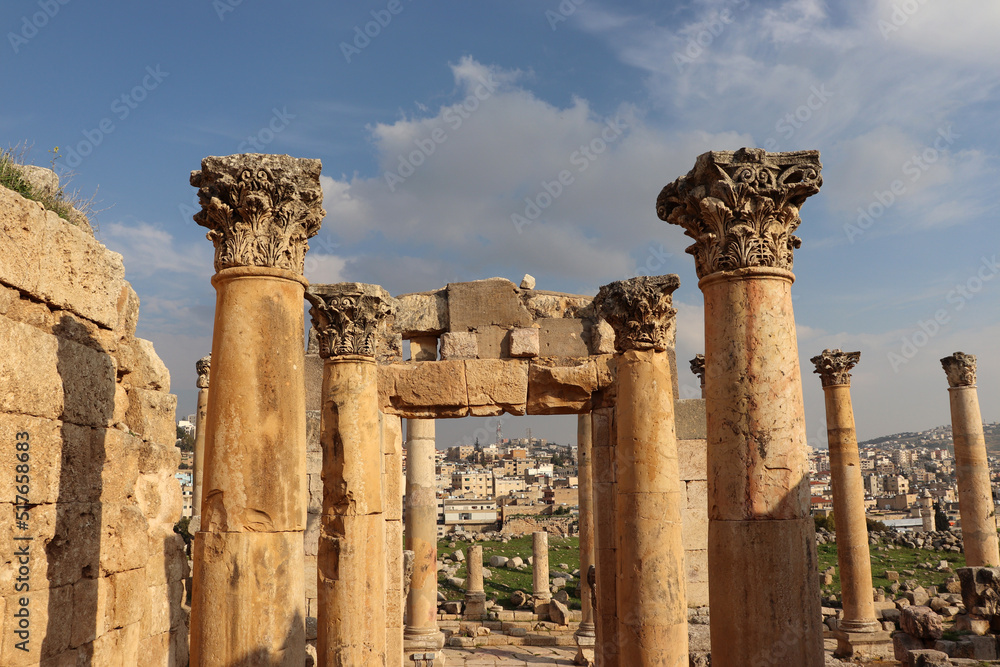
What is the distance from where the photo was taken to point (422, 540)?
17688mm

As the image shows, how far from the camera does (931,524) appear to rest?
51.2 meters

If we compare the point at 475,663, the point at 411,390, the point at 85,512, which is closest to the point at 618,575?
the point at 411,390

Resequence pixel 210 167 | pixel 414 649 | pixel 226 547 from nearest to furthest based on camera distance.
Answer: pixel 226 547 → pixel 210 167 → pixel 414 649

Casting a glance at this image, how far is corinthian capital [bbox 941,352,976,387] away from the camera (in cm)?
2212

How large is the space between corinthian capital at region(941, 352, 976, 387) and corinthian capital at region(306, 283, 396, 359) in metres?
18.6

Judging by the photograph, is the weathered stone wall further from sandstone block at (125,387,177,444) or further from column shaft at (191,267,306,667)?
column shaft at (191,267,306,667)

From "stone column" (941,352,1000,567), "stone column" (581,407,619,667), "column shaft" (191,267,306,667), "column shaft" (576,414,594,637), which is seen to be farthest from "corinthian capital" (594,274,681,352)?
"stone column" (941,352,1000,567)

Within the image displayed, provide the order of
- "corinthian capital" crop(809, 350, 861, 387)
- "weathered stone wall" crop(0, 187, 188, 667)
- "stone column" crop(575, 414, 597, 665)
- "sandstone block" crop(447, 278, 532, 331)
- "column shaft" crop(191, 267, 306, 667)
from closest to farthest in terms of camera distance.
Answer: "weathered stone wall" crop(0, 187, 188, 667)
"column shaft" crop(191, 267, 306, 667)
"sandstone block" crop(447, 278, 532, 331)
"stone column" crop(575, 414, 597, 665)
"corinthian capital" crop(809, 350, 861, 387)

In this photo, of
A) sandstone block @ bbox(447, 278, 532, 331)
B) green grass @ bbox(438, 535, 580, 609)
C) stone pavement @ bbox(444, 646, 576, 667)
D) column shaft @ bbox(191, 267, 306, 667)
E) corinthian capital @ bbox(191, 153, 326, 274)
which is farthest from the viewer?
green grass @ bbox(438, 535, 580, 609)

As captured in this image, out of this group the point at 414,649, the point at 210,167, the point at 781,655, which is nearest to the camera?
the point at 781,655

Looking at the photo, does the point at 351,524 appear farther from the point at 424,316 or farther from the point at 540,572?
the point at 540,572

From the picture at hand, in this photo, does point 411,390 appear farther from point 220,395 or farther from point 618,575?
point 220,395

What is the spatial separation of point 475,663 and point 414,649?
1.70 meters

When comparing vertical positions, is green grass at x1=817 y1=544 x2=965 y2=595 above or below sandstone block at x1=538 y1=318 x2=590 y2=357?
below
